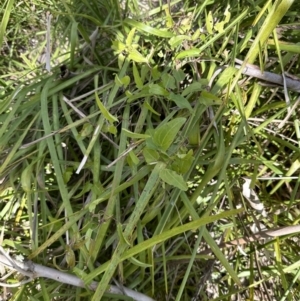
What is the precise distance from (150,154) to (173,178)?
5cm

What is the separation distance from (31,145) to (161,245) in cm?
29

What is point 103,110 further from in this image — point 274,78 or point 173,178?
point 274,78

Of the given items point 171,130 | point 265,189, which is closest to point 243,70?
point 171,130

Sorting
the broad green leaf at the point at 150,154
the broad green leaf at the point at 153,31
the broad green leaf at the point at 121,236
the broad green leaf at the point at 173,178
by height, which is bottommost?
the broad green leaf at the point at 121,236

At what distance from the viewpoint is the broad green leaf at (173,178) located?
0.54 m

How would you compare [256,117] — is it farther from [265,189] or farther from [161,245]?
[161,245]

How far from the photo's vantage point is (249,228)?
85 cm

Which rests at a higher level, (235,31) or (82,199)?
(235,31)

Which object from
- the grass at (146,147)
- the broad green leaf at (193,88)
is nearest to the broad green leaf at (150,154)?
the grass at (146,147)

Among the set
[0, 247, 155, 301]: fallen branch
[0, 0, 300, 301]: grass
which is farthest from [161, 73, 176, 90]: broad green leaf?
[0, 247, 155, 301]: fallen branch

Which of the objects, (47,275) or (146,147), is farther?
(47,275)

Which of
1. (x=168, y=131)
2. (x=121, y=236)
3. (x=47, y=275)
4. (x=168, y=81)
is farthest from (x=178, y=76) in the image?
(x=47, y=275)

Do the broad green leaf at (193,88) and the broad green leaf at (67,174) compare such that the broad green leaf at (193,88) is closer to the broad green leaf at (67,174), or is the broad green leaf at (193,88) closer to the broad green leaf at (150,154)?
the broad green leaf at (150,154)

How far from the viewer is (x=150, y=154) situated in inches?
22.0
